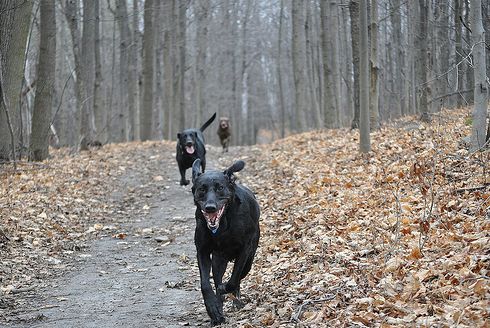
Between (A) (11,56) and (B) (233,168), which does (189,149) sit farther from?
(B) (233,168)

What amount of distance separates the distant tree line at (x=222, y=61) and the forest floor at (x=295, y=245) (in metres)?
1.60

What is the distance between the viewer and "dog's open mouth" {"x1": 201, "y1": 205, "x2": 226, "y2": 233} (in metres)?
5.81

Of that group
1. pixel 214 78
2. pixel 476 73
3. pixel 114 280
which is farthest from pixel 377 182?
pixel 214 78

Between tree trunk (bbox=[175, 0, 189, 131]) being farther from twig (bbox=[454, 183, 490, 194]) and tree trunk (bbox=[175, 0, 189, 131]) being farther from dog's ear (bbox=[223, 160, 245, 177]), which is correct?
dog's ear (bbox=[223, 160, 245, 177])

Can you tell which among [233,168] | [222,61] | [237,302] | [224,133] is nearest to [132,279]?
[237,302]

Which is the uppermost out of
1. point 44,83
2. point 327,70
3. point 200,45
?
point 200,45

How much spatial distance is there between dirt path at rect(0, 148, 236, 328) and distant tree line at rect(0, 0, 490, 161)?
14.1 feet

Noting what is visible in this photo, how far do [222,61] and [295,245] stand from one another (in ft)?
143

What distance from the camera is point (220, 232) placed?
6004 mm

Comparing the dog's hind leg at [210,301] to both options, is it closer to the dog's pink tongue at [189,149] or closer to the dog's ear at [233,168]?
the dog's ear at [233,168]

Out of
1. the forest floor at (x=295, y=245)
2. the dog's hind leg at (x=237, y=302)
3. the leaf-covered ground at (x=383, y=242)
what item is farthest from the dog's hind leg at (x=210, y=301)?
the dog's hind leg at (x=237, y=302)

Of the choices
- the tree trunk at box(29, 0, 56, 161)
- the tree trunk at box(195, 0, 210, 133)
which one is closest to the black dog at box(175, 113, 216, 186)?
the tree trunk at box(29, 0, 56, 161)

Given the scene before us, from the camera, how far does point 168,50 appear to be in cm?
2883

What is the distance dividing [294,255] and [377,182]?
302cm
